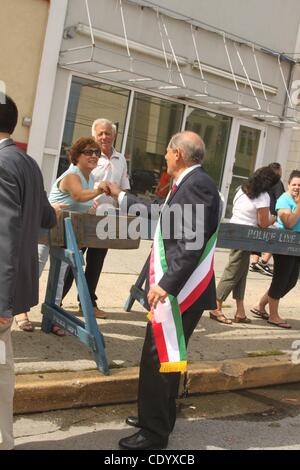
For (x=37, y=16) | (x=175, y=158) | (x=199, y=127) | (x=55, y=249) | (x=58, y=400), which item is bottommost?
(x=58, y=400)

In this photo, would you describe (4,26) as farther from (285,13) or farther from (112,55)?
(285,13)

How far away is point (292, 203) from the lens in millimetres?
6785

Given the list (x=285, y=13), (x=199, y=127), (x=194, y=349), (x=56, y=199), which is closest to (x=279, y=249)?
(x=194, y=349)

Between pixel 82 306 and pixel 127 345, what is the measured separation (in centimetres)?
87

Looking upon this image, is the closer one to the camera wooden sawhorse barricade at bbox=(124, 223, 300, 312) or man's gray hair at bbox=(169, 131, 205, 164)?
man's gray hair at bbox=(169, 131, 205, 164)

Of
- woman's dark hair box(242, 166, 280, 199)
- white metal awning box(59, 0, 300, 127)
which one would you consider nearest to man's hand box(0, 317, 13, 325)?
woman's dark hair box(242, 166, 280, 199)

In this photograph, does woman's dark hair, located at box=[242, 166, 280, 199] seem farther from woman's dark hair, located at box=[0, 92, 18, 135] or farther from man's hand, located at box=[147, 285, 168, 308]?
woman's dark hair, located at box=[0, 92, 18, 135]

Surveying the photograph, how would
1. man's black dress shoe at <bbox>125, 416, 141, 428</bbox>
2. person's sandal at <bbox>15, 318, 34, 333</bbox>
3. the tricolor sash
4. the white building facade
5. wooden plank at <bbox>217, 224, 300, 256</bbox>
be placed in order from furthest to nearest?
the white building facade
wooden plank at <bbox>217, 224, 300, 256</bbox>
person's sandal at <bbox>15, 318, 34, 333</bbox>
man's black dress shoe at <bbox>125, 416, 141, 428</bbox>
the tricolor sash

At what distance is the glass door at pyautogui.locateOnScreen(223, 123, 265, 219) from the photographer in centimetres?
1445

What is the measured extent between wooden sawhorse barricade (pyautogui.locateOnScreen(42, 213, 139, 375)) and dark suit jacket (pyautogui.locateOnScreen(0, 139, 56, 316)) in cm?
124

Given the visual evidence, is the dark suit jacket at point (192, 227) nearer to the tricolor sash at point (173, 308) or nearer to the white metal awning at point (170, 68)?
the tricolor sash at point (173, 308)

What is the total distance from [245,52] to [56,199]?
9.72 metres

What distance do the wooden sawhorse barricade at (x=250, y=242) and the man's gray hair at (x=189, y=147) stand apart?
1.82 metres

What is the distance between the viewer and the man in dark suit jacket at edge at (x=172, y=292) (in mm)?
3789
